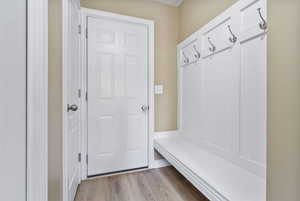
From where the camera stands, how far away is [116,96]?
2107 mm

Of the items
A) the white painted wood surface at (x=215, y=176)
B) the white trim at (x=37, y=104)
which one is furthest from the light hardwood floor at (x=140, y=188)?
the white trim at (x=37, y=104)

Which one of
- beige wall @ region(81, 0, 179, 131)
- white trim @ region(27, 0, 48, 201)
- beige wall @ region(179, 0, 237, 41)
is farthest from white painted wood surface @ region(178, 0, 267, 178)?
white trim @ region(27, 0, 48, 201)

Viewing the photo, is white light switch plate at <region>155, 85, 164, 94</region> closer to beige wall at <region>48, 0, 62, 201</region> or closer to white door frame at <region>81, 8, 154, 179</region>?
white door frame at <region>81, 8, 154, 179</region>

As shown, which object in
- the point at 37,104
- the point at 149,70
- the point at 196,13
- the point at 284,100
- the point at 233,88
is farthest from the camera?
the point at 149,70

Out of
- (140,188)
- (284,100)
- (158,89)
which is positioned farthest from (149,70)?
(284,100)

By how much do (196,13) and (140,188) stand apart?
7.57ft

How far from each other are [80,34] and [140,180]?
6.59 ft

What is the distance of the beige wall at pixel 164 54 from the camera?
2.28m

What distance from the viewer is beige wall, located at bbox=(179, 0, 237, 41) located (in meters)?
1.59

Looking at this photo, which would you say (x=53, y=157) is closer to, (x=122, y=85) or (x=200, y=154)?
(x=122, y=85)

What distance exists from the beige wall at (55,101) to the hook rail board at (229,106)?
110 cm

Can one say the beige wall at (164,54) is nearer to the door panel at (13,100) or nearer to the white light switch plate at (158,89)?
the white light switch plate at (158,89)

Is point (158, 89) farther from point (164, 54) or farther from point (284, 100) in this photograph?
point (284, 100)

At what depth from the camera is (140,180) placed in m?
1.93
